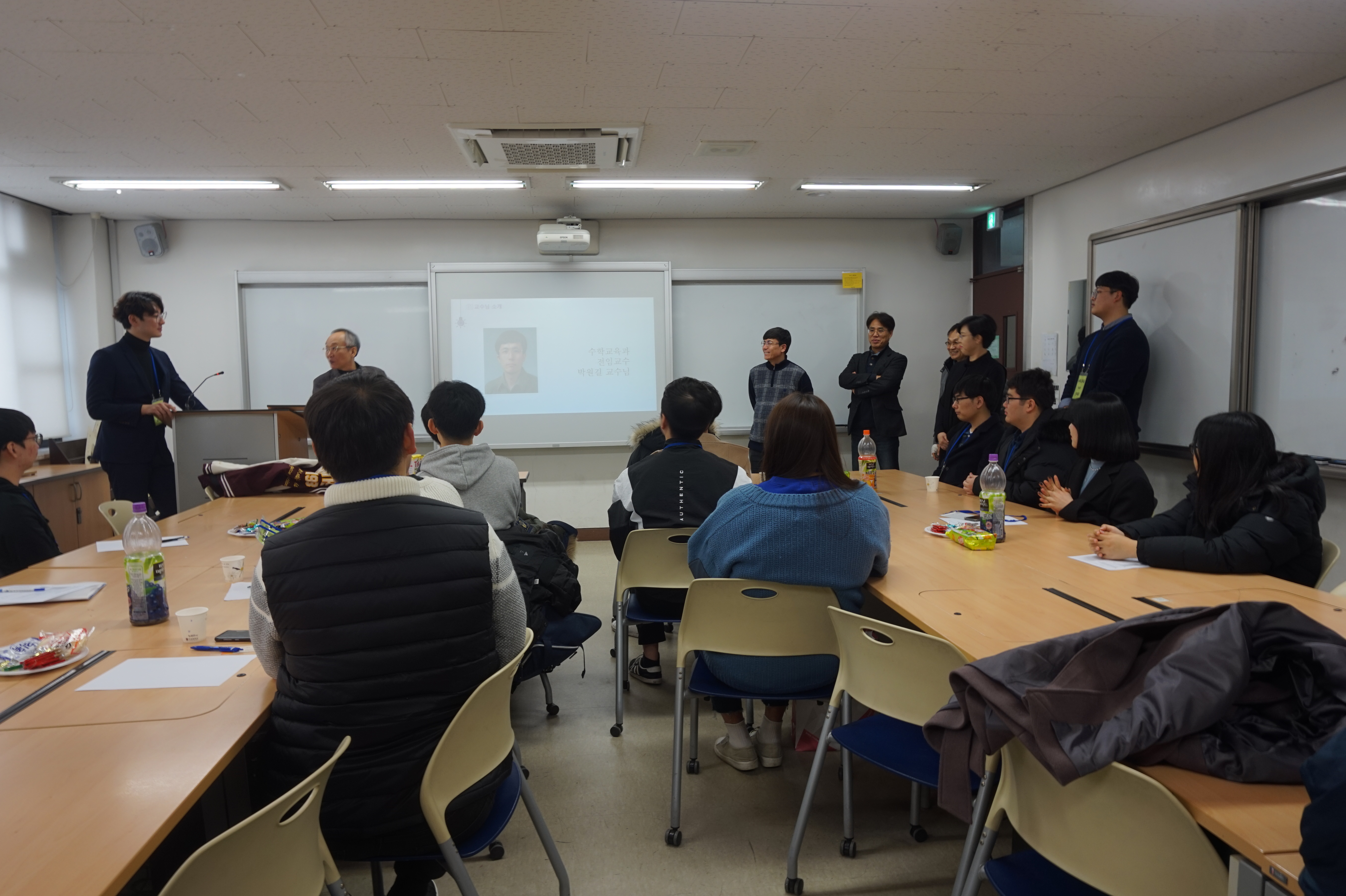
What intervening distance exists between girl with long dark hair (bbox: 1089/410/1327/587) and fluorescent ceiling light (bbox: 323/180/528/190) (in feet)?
13.5

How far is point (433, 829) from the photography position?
1.33 m

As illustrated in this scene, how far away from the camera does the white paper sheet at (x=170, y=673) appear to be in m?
1.49

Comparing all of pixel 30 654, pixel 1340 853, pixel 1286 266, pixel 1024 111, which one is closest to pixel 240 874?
Result: pixel 30 654

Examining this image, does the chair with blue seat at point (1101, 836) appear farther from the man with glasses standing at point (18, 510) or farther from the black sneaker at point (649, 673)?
the man with glasses standing at point (18, 510)

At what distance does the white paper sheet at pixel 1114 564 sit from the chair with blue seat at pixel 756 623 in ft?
2.81

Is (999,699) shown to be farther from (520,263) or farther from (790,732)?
(520,263)

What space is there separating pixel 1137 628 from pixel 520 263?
5506mm

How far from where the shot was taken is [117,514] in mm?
3113

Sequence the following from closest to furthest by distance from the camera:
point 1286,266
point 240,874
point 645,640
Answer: point 240,874
point 645,640
point 1286,266

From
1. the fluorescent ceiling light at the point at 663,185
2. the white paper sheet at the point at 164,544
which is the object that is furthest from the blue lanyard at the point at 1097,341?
the white paper sheet at the point at 164,544

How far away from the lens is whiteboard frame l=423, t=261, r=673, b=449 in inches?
236

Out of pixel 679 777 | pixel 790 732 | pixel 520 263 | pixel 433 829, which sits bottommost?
pixel 790 732

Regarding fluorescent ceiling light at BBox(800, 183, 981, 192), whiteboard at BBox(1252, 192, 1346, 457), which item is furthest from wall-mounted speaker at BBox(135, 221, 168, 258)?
whiteboard at BBox(1252, 192, 1346, 457)

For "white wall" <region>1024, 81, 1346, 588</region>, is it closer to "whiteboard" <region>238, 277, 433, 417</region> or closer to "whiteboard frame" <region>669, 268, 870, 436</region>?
"whiteboard frame" <region>669, 268, 870, 436</region>
